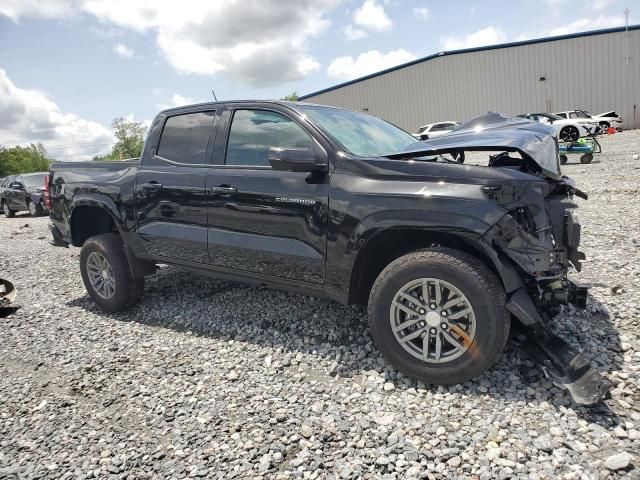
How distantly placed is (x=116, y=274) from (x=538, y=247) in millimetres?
3719

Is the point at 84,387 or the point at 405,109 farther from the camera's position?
the point at 405,109

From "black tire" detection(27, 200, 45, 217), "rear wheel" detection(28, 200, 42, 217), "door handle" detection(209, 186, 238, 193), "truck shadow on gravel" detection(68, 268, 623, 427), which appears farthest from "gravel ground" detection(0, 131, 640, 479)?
"rear wheel" detection(28, 200, 42, 217)

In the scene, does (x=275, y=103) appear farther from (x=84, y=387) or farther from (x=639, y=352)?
(x=639, y=352)

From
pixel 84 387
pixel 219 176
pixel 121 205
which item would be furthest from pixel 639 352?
pixel 121 205

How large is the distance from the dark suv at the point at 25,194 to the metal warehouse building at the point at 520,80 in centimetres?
2536

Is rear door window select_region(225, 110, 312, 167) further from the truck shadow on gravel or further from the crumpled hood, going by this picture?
the truck shadow on gravel

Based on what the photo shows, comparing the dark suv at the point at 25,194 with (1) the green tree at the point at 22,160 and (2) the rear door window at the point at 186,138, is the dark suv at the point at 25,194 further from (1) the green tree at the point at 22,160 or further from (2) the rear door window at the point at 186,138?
(1) the green tree at the point at 22,160

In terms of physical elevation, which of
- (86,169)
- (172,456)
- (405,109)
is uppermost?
(405,109)

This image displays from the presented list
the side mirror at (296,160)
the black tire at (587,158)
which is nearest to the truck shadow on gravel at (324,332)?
the side mirror at (296,160)

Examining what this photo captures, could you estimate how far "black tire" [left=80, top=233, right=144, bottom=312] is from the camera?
172 inches

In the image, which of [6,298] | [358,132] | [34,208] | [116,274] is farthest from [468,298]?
[34,208]

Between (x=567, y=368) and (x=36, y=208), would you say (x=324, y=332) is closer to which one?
(x=567, y=368)

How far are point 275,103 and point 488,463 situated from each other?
2826 mm

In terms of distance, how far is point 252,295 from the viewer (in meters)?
4.65
